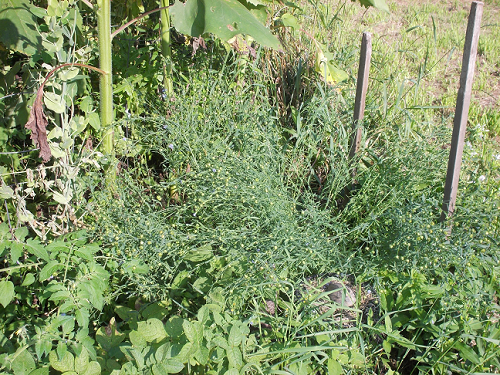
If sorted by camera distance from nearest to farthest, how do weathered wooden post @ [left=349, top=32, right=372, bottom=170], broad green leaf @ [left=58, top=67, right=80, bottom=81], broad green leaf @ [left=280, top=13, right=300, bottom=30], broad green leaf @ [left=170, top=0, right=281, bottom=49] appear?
broad green leaf @ [left=58, top=67, right=80, bottom=81]
broad green leaf @ [left=170, top=0, right=281, bottom=49]
weathered wooden post @ [left=349, top=32, right=372, bottom=170]
broad green leaf @ [left=280, top=13, right=300, bottom=30]

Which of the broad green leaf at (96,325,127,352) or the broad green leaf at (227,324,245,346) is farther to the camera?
the broad green leaf at (96,325,127,352)

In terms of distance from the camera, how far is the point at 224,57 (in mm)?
3064

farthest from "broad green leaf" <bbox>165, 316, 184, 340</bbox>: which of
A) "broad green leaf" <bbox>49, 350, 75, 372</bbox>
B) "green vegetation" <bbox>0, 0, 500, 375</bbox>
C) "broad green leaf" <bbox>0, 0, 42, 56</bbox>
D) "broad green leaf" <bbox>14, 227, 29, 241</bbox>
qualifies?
"broad green leaf" <bbox>0, 0, 42, 56</bbox>

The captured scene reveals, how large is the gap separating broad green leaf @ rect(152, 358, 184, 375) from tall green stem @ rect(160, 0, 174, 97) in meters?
1.78

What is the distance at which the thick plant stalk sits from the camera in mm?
2094

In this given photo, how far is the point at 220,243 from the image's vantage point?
2.07m

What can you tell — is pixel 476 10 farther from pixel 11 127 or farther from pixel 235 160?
pixel 11 127

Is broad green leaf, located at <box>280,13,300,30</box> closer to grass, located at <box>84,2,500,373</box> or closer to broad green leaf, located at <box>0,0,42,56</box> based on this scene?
grass, located at <box>84,2,500,373</box>

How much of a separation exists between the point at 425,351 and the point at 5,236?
1.89 metres

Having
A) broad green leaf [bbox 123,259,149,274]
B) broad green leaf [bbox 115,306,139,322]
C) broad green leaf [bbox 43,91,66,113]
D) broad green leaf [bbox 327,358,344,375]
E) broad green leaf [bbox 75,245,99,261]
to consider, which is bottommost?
broad green leaf [bbox 327,358,344,375]

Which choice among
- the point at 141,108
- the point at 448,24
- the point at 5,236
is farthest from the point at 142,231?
the point at 448,24

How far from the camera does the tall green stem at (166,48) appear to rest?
2584 mm

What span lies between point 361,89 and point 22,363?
84.5 inches

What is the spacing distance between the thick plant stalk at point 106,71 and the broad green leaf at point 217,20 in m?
0.32
